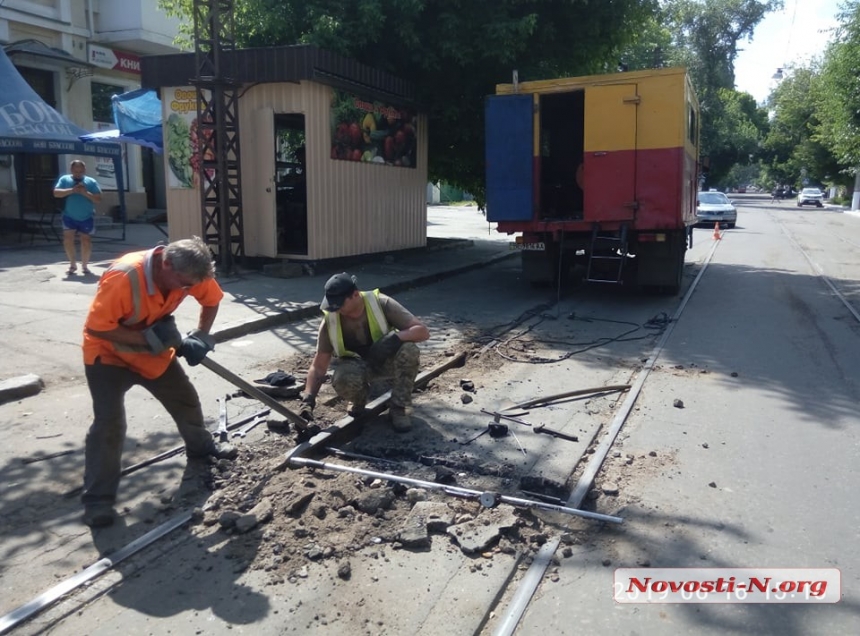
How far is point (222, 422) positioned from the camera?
555 cm

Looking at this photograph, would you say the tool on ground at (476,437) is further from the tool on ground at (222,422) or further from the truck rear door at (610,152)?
the truck rear door at (610,152)

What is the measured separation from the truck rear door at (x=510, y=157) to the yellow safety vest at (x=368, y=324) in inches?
258

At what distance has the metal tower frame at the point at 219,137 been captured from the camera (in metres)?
12.0

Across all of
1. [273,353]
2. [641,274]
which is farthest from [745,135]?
[273,353]

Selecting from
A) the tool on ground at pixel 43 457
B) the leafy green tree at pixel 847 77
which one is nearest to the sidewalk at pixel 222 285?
the tool on ground at pixel 43 457

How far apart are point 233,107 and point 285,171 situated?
2140 mm

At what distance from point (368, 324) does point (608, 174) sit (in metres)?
6.73

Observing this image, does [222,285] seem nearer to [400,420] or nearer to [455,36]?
[455,36]

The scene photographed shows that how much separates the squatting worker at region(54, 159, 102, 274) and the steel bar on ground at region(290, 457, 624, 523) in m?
8.31

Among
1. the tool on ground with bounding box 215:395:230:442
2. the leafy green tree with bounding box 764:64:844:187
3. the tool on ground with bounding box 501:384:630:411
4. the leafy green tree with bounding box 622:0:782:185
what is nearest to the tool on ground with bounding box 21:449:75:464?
the tool on ground with bounding box 215:395:230:442

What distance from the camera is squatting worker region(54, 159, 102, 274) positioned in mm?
11484

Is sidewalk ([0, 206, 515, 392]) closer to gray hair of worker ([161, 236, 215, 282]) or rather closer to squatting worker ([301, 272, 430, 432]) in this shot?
squatting worker ([301, 272, 430, 432])

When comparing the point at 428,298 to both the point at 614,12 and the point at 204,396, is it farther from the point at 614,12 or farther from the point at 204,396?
the point at 614,12

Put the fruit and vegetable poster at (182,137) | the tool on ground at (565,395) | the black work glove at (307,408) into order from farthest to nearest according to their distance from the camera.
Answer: the fruit and vegetable poster at (182,137) → the tool on ground at (565,395) → the black work glove at (307,408)
